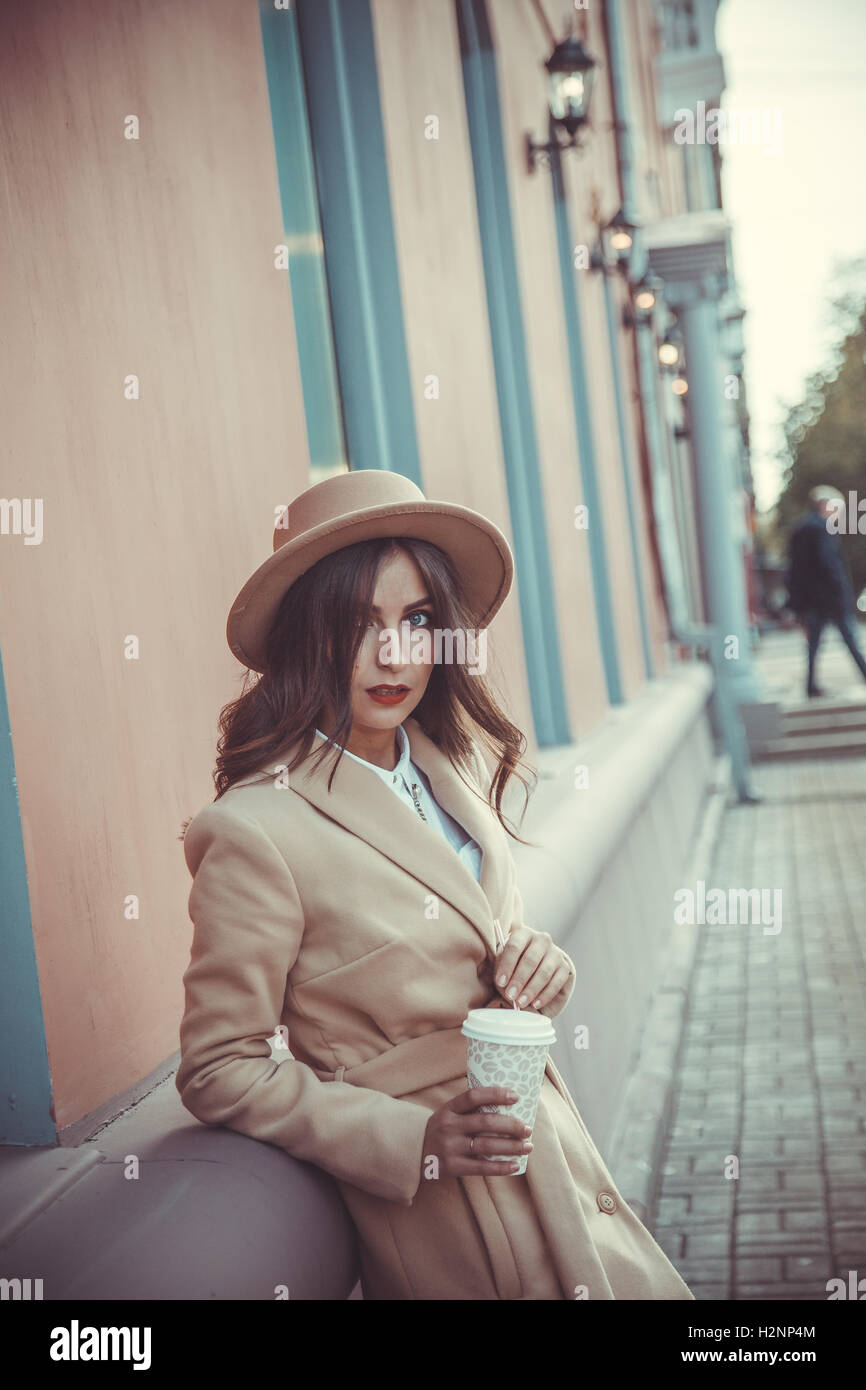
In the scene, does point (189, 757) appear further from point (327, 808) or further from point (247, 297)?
point (247, 297)

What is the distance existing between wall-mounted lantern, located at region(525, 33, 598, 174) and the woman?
19.2ft

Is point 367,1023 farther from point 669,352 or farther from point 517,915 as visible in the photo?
point 669,352

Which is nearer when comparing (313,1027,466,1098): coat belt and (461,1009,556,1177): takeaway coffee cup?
(461,1009,556,1177): takeaway coffee cup

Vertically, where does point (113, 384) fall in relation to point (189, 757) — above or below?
above

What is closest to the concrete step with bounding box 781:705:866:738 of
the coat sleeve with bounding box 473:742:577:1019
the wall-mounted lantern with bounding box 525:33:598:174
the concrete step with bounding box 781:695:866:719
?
the concrete step with bounding box 781:695:866:719

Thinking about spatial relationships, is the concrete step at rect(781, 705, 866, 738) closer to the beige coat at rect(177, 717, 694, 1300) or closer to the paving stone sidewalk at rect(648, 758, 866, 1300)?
the paving stone sidewalk at rect(648, 758, 866, 1300)

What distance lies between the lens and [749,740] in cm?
1297

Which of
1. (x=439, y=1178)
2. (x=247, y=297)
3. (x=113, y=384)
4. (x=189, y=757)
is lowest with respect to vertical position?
(x=439, y=1178)

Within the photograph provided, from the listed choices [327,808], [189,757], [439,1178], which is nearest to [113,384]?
[189,757]

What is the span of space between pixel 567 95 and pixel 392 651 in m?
6.53

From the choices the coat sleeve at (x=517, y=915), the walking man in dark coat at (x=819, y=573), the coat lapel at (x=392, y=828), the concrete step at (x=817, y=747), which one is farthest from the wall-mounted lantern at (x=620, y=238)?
the coat lapel at (x=392, y=828)

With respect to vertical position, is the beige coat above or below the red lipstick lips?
below

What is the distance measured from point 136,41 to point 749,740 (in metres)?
11.3

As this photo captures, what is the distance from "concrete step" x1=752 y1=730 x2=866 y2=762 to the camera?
12750 mm
